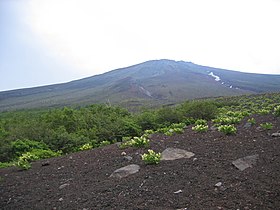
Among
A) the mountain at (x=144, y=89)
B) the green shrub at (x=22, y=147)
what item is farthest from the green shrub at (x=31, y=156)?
the mountain at (x=144, y=89)

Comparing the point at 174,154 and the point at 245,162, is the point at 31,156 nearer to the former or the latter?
the point at 174,154

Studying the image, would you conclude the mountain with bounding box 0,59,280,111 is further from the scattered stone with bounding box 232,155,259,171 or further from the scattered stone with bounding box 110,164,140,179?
the scattered stone with bounding box 232,155,259,171

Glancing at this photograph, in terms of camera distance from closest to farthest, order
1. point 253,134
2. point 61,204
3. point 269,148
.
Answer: point 61,204, point 269,148, point 253,134

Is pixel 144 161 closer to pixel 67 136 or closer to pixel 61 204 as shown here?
pixel 61 204

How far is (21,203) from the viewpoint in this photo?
5461 mm

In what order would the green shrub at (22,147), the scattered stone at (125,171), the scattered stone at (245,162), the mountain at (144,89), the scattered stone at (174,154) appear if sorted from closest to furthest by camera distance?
the scattered stone at (245,162) → the scattered stone at (125,171) → the scattered stone at (174,154) → the green shrub at (22,147) → the mountain at (144,89)

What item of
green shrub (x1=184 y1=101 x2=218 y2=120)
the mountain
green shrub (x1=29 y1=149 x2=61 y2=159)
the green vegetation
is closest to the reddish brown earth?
the green vegetation

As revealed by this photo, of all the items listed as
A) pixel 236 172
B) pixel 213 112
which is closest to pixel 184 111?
pixel 213 112

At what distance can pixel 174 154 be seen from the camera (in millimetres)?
6945

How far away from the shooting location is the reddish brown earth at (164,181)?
A: 15.1 ft

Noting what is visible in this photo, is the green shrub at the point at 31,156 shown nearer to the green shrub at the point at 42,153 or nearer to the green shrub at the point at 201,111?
the green shrub at the point at 42,153

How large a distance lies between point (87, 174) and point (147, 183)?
1782 mm

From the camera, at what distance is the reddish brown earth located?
4594mm

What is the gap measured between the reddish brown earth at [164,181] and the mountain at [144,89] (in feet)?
150
